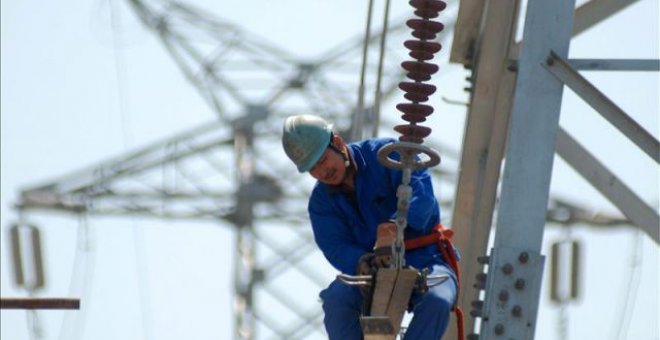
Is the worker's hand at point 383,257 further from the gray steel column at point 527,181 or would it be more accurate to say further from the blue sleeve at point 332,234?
the gray steel column at point 527,181

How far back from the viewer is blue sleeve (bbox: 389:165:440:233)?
12.0 m

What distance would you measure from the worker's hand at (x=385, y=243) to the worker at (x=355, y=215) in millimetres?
15

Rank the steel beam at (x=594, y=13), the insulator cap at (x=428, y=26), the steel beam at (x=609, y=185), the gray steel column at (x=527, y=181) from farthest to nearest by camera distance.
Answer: the steel beam at (x=594, y=13) → the steel beam at (x=609, y=185) → the gray steel column at (x=527, y=181) → the insulator cap at (x=428, y=26)

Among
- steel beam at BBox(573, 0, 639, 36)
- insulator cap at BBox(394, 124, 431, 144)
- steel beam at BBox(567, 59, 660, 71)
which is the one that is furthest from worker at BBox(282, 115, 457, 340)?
steel beam at BBox(573, 0, 639, 36)

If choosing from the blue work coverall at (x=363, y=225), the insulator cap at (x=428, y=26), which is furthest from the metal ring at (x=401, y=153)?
the insulator cap at (x=428, y=26)

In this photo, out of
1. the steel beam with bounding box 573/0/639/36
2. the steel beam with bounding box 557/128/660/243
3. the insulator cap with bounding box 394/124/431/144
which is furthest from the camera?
the steel beam with bounding box 573/0/639/36

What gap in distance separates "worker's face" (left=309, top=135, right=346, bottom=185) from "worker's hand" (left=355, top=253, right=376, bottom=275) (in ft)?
1.19

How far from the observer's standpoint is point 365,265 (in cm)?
1202

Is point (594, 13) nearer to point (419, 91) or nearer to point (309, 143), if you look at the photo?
point (419, 91)

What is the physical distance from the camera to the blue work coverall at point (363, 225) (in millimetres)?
12023

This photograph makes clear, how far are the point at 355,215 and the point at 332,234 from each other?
128 millimetres

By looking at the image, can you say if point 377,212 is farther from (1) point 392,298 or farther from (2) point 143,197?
(2) point 143,197

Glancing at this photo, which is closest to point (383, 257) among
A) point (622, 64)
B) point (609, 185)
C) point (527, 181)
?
point (527, 181)

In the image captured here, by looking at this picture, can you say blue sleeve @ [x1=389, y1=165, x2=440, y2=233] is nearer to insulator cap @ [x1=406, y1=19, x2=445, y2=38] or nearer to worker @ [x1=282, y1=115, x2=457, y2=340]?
worker @ [x1=282, y1=115, x2=457, y2=340]
